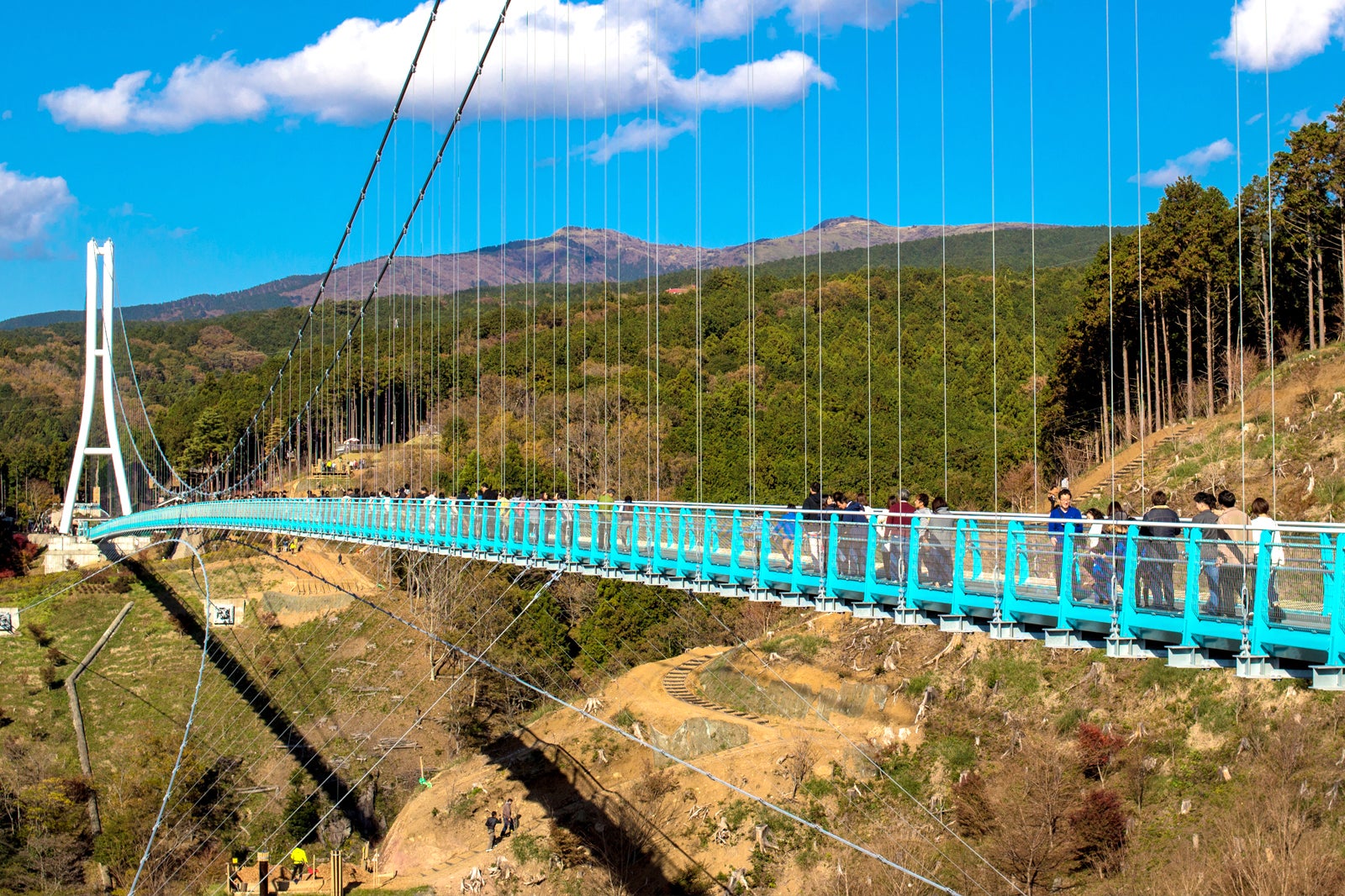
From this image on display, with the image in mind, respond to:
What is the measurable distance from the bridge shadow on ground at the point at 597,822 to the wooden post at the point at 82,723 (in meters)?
11.6

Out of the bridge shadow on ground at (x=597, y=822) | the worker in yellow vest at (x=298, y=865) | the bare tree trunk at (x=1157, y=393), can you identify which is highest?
the bare tree trunk at (x=1157, y=393)

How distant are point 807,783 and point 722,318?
47.0 m

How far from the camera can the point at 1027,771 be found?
25844mm

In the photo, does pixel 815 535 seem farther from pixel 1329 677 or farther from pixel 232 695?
pixel 232 695

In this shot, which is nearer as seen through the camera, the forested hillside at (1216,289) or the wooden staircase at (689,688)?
the wooden staircase at (689,688)

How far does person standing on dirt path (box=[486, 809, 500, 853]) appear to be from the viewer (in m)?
33.6

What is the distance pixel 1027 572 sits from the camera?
1146 cm

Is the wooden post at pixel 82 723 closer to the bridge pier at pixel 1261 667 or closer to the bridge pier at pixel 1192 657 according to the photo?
the bridge pier at pixel 1192 657

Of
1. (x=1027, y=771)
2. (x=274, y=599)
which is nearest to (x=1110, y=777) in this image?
(x=1027, y=771)

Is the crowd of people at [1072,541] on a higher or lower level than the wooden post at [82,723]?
higher

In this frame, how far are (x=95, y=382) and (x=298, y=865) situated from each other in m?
57.8

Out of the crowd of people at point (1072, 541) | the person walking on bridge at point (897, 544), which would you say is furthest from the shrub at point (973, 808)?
the person walking on bridge at point (897, 544)

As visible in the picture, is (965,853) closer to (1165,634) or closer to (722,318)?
(1165,634)

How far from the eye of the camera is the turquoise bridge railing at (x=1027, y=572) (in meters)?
9.58
